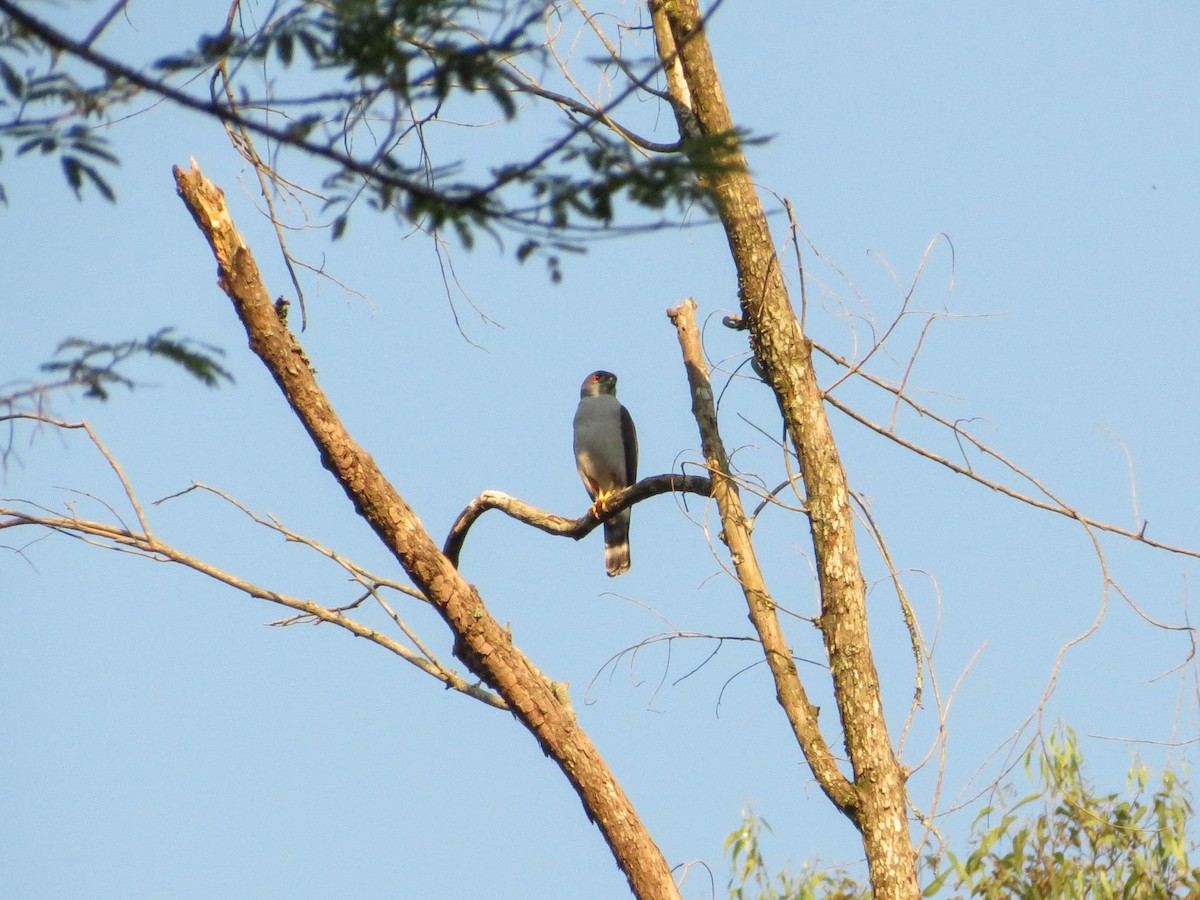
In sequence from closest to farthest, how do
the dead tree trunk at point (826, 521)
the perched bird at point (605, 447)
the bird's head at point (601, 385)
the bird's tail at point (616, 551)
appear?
the dead tree trunk at point (826, 521)
the bird's tail at point (616, 551)
the perched bird at point (605, 447)
the bird's head at point (601, 385)

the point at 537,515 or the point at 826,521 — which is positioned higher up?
the point at 537,515

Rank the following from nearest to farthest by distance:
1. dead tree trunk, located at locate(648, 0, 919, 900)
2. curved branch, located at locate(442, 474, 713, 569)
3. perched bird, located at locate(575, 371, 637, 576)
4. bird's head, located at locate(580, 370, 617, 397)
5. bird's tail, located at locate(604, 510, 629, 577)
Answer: dead tree trunk, located at locate(648, 0, 919, 900)
curved branch, located at locate(442, 474, 713, 569)
bird's tail, located at locate(604, 510, 629, 577)
perched bird, located at locate(575, 371, 637, 576)
bird's head, located at locate(580, 370, 617, 397)

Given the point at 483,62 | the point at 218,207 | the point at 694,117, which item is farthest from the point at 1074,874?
the point at 483,62

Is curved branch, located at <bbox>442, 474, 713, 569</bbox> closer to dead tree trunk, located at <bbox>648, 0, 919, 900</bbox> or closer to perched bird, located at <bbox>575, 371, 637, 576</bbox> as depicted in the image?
dead tree trunk, located at <bbox>648, 0, 919, 900</bbox>

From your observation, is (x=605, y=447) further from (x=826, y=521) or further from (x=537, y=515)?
(x=826, y=521)

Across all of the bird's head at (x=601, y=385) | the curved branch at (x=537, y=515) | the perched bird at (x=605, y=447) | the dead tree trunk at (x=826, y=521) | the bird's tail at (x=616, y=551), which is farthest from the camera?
the bird's head at (x=601, y=385)

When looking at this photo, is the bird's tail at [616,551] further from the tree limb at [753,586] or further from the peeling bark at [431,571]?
the peeling bark at [431,571]

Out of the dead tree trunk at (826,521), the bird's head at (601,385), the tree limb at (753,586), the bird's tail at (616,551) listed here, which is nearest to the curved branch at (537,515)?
the tree limb at (753,586)

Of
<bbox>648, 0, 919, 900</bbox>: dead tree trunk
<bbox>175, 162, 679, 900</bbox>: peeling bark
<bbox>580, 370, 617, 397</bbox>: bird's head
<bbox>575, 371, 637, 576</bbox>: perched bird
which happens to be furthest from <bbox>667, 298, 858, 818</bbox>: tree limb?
<bbox>580, 370, 617, 397</bbox>: bird's head

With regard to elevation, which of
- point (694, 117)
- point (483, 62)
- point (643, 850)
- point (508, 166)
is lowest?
point (643, 850)

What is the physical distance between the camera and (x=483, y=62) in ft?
6.48

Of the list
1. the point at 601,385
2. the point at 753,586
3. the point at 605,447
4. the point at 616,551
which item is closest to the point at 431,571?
the point at 753,586

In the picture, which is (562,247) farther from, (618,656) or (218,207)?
(618,656)

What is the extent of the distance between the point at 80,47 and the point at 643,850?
10.0ft
